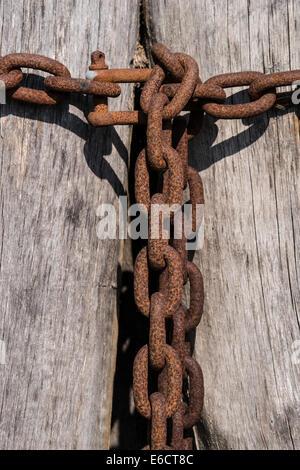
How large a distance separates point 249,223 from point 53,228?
23.0 inches

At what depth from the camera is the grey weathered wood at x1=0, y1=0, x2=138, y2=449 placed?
1.19m

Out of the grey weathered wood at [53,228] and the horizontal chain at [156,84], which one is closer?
the horizontal chain at [156,84]

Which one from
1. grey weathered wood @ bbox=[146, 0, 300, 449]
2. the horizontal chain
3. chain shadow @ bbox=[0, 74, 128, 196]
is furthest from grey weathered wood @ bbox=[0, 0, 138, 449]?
grey weathered wood @ bbox=[146, 0, 300, 449]

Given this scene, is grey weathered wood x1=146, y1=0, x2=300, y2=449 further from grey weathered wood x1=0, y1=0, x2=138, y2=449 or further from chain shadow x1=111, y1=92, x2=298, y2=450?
grey weathered wood x1=0, y1=0, x2=138, y2=449

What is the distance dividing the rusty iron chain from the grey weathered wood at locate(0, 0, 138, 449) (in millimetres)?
127

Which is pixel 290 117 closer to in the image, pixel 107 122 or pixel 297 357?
pixel 107 122

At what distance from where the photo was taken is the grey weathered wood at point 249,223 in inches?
46.6

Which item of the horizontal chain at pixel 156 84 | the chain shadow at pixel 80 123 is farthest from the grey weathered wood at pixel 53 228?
the horizontal chain at pixel 156 84

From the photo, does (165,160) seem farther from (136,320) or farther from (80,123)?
(136,320)

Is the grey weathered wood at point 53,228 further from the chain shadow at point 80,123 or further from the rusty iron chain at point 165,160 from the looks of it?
the rusty iron chain at point 165,160

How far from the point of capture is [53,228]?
1.21 metres

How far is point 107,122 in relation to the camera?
1.08 metres

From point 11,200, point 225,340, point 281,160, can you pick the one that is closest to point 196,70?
point 281,160

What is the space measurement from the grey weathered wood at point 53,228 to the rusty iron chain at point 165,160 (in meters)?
0.13
